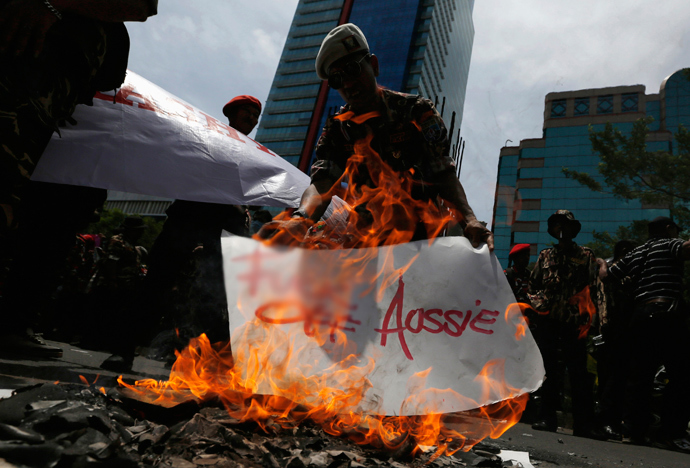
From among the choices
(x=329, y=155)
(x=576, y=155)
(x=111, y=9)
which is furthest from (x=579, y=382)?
(x=576, y=155)

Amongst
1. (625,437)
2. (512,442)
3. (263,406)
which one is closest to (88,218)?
(263,406)

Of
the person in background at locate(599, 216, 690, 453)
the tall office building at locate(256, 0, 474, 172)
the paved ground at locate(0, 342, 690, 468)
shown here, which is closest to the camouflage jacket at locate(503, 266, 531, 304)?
the person in background at locate(599, 216, 690, 453)

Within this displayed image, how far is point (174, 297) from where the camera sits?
3.25 metres

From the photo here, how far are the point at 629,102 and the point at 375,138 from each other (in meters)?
51.4

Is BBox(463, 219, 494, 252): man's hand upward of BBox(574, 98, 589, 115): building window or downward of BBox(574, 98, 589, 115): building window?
downward

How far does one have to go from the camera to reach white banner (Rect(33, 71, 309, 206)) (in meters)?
2.52

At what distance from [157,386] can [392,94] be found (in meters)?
1.78

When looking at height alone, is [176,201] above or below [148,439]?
above

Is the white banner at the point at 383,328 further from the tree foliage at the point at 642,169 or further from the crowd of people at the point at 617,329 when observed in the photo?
the tree foliage at the point at 642,169

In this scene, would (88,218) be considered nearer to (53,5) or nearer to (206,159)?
(206,159)

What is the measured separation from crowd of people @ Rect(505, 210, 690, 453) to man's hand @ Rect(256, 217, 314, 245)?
2221 mm

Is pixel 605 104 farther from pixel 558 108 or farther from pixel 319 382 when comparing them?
pixel 319 382

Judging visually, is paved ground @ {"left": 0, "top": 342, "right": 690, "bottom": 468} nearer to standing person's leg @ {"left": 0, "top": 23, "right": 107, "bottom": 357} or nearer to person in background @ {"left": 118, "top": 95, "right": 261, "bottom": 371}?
person in background @ {"left": 118, "top": 95, "right": 261, "bottom": 371}

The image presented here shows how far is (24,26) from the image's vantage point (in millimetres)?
1584
